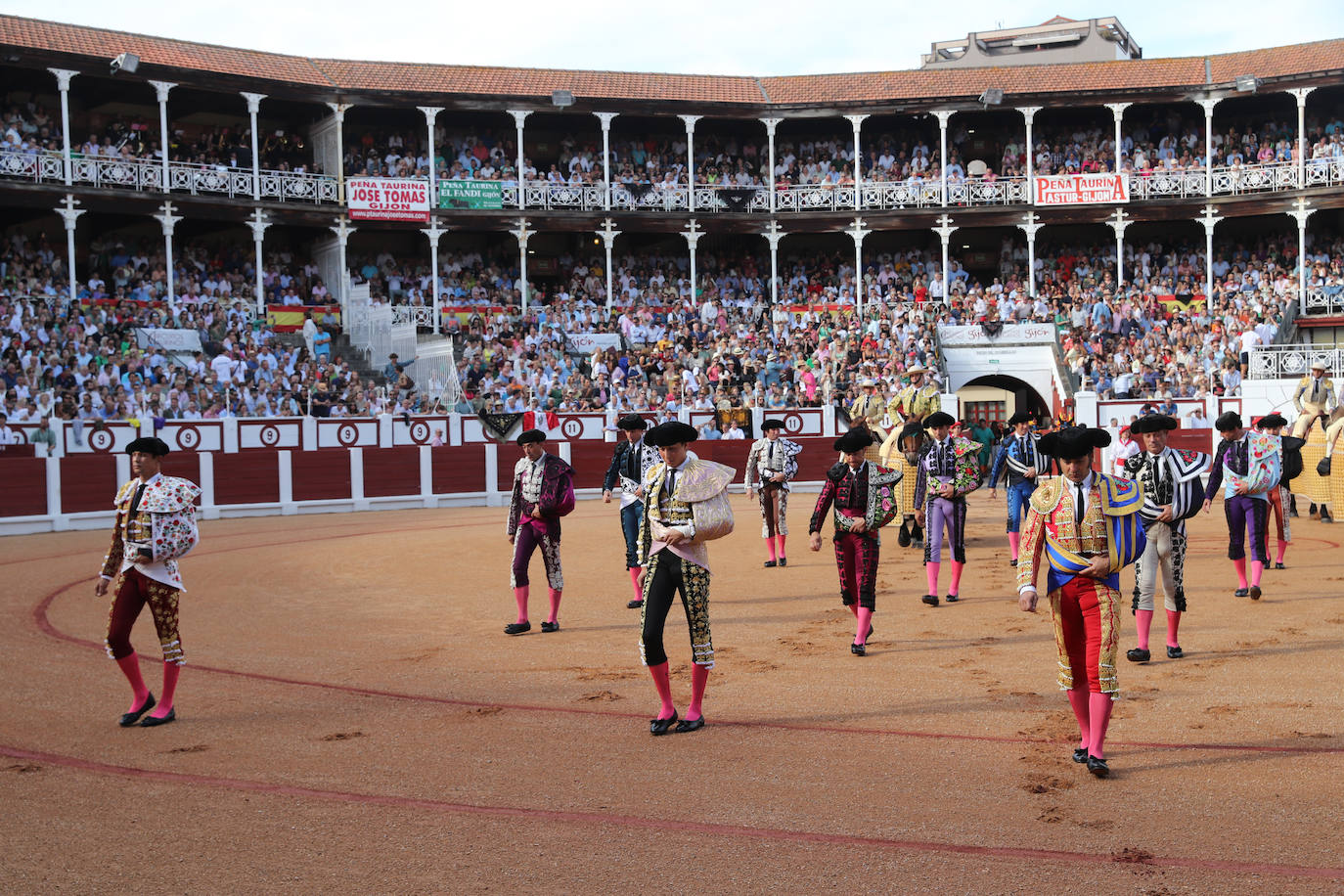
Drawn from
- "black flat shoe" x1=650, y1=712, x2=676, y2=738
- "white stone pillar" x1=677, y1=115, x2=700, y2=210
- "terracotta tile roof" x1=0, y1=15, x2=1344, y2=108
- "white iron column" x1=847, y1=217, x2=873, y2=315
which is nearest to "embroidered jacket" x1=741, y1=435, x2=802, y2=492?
"black flat shoe" x1=650, y1=712, x2=676, y2=738

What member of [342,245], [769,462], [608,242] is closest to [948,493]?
[769,462]

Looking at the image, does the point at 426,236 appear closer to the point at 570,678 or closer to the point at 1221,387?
the point at 1221,387

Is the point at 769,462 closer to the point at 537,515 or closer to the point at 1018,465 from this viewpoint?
the point at 1018,465

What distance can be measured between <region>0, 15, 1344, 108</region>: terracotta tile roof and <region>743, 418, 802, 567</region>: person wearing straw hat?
1928 centimetres

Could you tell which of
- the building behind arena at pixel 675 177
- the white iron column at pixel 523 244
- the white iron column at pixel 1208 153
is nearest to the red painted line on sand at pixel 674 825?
the building behind arena at pixel 675 177

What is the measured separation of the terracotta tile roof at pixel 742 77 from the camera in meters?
27.8

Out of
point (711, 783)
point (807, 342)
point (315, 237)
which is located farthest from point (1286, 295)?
point (711, 783)

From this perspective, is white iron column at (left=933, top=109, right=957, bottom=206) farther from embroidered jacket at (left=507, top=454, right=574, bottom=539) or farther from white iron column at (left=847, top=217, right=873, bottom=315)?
embroidered jacket at (left=507, top=454, right=574, bottom=539)

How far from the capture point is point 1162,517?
6.72m

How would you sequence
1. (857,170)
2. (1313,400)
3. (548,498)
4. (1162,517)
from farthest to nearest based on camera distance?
(857,170) < (1313,400) < (548,498) < (1162,517)

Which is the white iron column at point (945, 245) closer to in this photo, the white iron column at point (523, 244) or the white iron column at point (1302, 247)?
the white iron column at point (1302, 247)

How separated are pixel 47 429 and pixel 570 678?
14199 mm

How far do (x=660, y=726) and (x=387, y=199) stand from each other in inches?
961

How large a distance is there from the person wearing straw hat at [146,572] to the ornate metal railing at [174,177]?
21.4 meters
